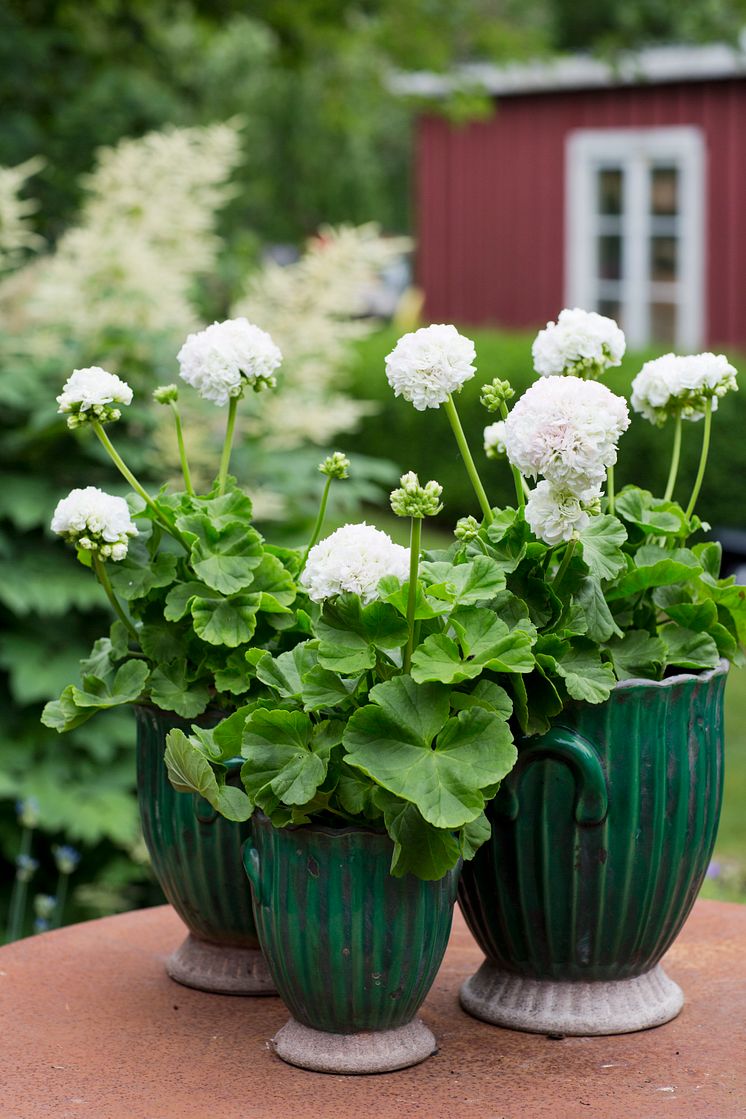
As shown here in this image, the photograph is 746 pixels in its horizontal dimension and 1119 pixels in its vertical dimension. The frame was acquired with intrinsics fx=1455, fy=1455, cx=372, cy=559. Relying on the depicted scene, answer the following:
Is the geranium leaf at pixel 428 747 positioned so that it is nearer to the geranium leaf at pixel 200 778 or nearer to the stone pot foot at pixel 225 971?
the geranium leaf at pixel 200 778

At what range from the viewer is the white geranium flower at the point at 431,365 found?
4.58ft

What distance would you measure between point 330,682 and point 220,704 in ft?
0.87

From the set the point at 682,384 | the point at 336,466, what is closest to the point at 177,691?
the point at 336,466

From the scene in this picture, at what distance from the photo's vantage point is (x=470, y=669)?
1318 mm

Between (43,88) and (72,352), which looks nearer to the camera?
(72,352)

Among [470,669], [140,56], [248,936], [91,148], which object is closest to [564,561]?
[470,669]

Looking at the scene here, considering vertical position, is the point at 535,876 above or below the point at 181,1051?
above

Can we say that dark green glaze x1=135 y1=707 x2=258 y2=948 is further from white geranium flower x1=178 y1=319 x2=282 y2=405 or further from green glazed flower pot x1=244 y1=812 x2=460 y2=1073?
white geranium flower x1=178 y1=319 x2=282 y2=405

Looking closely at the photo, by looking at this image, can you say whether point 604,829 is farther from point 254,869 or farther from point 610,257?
point 610,257

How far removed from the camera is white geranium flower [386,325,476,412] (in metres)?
1.40

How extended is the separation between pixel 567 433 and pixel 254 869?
1.73 ft

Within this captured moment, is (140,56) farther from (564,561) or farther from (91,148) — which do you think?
(564,561)

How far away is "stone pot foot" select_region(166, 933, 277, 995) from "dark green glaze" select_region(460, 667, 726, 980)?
30cm

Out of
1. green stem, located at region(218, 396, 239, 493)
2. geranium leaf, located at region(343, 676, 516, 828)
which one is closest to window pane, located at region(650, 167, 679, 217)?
green stem, located at region(218, 396, 239, 493)
